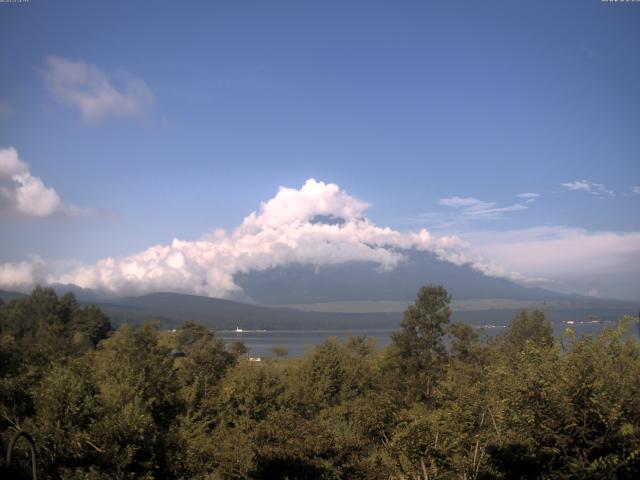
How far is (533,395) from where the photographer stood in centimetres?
1323

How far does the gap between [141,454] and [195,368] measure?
99.5 ft

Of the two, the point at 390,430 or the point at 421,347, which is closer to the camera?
the point at 390,430

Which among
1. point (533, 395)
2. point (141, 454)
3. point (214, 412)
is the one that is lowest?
point (214, 412)

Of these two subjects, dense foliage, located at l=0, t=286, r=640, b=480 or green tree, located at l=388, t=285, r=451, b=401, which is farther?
green tree, located at l=388, t=285, r=451, b=401

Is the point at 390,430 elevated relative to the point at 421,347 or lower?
elevated

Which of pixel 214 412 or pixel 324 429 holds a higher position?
pixel 324 429

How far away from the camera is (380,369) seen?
45594 millimetres

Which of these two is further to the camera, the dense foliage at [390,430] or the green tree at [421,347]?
the green tree at [421,347]

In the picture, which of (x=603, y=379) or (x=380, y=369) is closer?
(x=603, y=379)

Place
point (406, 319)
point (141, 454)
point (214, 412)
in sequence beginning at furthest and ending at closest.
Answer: point (406, 319), point (214, 412), point (141, 454)

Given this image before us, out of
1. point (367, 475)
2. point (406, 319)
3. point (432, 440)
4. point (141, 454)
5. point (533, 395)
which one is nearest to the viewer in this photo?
point (533, 395)

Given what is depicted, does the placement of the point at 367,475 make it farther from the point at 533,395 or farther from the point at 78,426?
the point at 78,426

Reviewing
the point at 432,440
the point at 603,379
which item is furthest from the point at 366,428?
the point at 603,379

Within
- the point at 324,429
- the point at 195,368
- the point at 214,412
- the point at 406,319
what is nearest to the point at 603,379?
the point at 324,429
